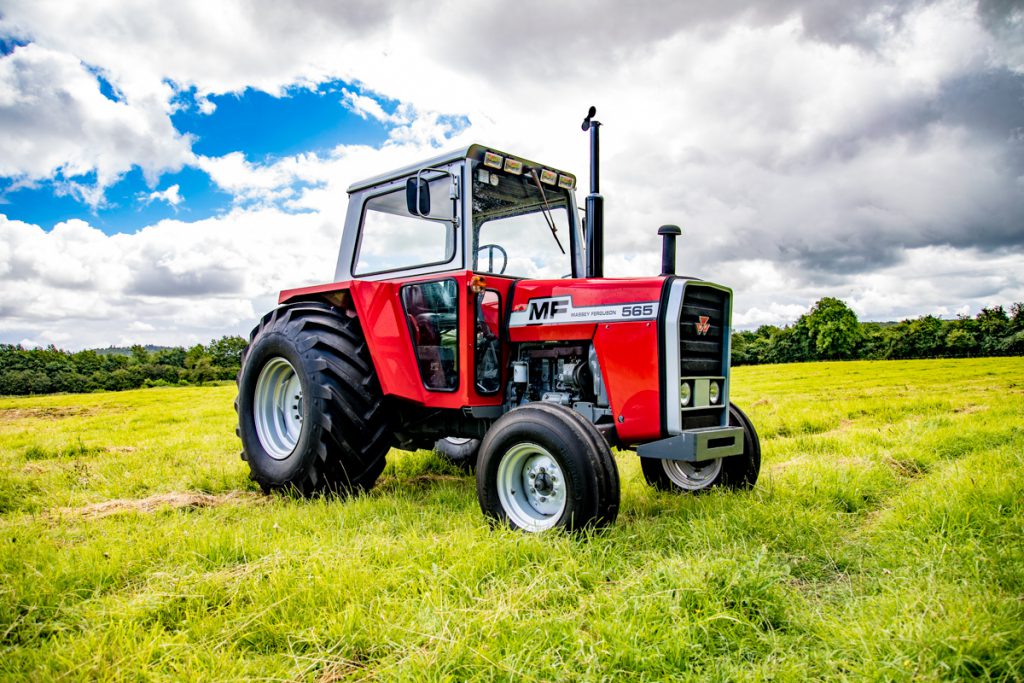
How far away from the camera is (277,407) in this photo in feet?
19.2

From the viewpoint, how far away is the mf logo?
459cm

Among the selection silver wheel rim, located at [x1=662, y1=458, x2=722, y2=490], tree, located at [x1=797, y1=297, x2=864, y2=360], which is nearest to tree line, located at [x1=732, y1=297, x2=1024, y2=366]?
tree, located at [x1=797, y1=297, x2=864, y2=360]

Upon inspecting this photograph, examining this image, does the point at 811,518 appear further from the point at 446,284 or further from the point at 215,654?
the point at 215,654

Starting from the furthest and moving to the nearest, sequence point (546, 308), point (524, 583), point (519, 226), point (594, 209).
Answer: point (519, 226) < point (594, 209) < point (546, 308) < point (524, 583)

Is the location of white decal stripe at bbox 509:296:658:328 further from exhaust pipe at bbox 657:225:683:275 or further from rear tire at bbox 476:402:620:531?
rear tire at bbox 476:402:620:531

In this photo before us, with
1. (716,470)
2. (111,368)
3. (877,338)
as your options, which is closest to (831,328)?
(877,338)

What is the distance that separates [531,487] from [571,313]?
3.88ft

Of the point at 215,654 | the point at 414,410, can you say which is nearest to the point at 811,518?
the point at 414,410

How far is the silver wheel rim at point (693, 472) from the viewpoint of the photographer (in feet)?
16.9

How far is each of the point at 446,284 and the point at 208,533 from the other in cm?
220

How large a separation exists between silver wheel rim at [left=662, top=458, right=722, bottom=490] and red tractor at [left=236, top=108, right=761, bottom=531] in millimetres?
16

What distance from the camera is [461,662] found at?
2447 mm

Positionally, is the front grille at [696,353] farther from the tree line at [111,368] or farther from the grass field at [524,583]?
the tree line at [111,368]

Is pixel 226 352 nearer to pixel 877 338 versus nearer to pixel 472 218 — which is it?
pixel 472 218
